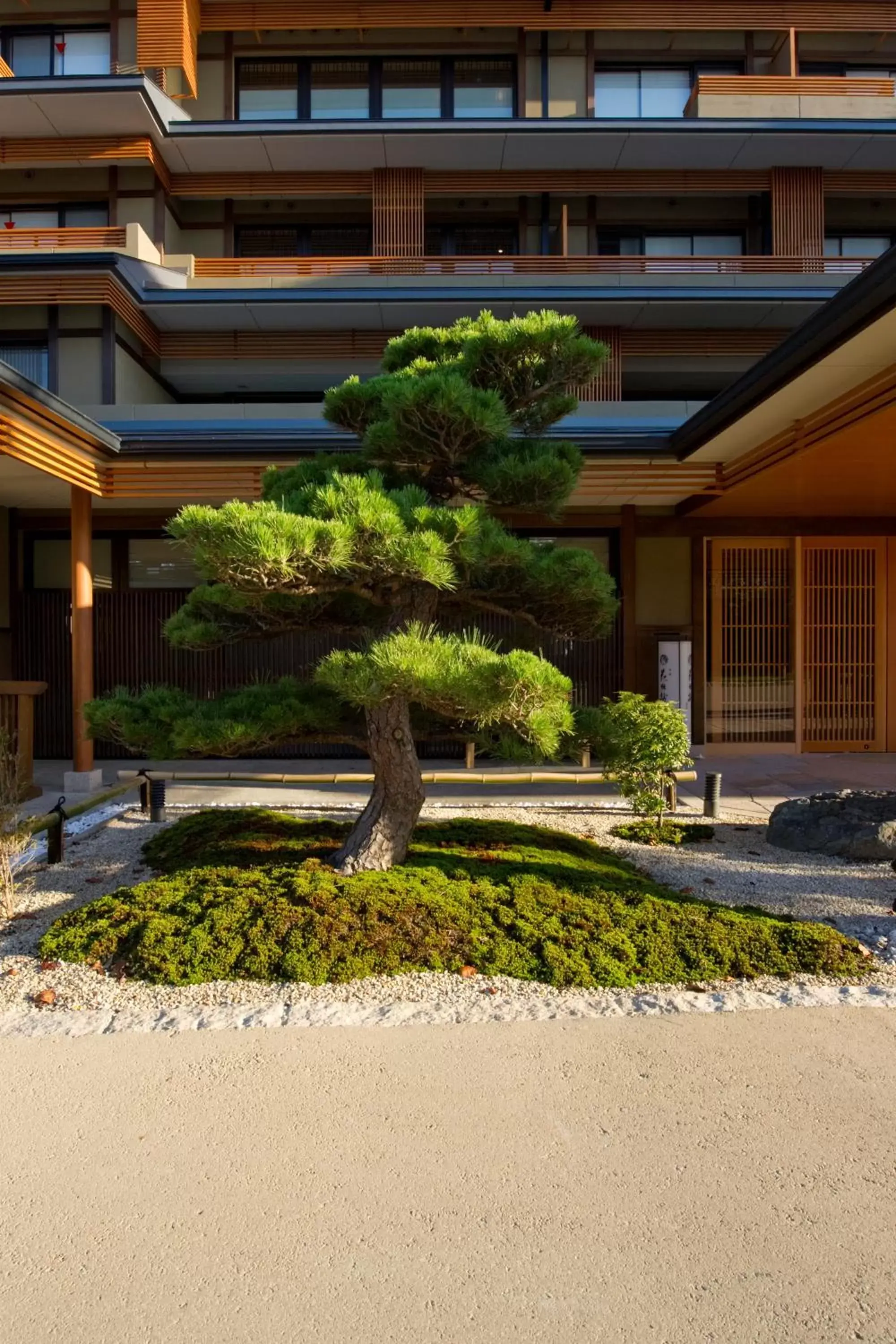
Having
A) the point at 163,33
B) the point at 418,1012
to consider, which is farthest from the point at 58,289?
the point at 418,1012

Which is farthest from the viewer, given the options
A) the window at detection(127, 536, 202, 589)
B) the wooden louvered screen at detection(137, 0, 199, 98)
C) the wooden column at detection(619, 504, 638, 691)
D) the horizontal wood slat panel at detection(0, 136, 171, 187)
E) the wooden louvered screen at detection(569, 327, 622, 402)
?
the wooden louvered screen at detection(137, 0, 199, 98)

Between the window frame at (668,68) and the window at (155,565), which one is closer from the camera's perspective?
the window at (155,565)

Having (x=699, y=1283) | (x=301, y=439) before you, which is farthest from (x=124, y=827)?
(x=699, y=1283)

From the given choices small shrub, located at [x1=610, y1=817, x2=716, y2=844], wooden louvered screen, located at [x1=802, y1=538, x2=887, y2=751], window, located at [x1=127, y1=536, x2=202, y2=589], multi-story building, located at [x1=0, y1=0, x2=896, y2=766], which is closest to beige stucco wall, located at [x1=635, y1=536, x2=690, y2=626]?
multi-story building, located at [x1=0, y1=0, x2=896, y2=766]

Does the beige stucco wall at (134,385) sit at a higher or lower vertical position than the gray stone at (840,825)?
higher

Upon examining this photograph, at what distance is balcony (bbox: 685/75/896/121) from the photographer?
57.9 ft

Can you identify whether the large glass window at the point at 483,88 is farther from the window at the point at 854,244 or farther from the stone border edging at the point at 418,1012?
the stone border edging at the point at 418,1012

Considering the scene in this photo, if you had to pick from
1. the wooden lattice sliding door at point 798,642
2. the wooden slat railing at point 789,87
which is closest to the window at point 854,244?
the wooden slat railing at point 789,87

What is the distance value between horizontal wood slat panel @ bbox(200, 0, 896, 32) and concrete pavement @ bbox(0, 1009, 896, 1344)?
Answer: 20748 millimetres

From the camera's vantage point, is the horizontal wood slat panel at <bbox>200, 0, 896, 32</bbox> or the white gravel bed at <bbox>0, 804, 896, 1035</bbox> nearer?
the white gravel bed at <bbox>0, 804, 896, 1035</bbox>

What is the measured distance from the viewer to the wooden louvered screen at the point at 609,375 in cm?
1593

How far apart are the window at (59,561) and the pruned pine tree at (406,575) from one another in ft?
22.3

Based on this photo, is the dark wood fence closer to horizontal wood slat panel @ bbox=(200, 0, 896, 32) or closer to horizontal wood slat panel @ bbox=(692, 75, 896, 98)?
horizontal wood slat panel @ bbox=(692, 75, 896, 98)

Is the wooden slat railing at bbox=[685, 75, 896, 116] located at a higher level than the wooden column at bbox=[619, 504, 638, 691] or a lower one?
higher
